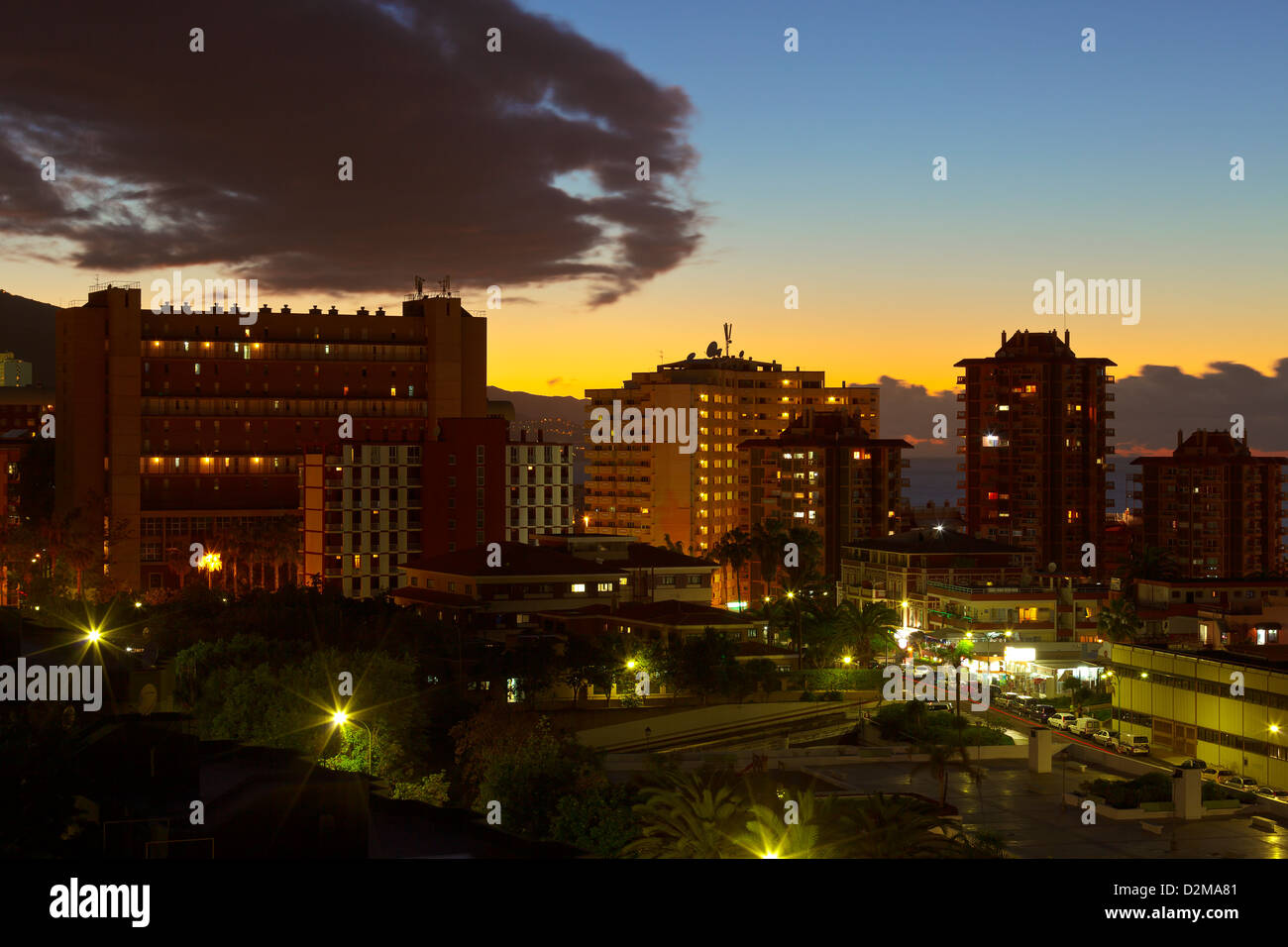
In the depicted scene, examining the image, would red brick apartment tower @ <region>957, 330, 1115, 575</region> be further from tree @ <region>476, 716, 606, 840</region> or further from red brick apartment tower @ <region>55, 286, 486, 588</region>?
tree @ <region>476, 716, 606, 840</region>

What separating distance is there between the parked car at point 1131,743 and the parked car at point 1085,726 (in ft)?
12.9

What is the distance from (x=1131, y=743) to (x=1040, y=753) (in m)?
11.1

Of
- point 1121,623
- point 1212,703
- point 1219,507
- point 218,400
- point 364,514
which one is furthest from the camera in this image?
point 1219,507

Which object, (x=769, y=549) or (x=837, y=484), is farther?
(x=837, y=484)

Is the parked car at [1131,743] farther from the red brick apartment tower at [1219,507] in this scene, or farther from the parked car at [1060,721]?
the red brick apartment tower at [1219,507]

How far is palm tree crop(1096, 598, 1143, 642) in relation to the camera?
103 meters

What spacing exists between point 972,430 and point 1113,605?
73778 mm

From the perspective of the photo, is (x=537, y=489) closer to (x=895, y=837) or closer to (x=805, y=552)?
(x=805, y=552)

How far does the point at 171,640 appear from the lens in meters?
70.9

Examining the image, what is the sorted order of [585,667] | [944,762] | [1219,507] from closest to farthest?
[944,762] → [585,667] → [1219,507]

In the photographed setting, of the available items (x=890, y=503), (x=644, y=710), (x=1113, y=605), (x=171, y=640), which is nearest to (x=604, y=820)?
(x=644, y=710)

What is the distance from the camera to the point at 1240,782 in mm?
69688

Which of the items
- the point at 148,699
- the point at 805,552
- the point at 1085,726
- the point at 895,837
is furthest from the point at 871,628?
the point at 148,699

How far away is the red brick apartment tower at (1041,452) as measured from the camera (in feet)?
558
